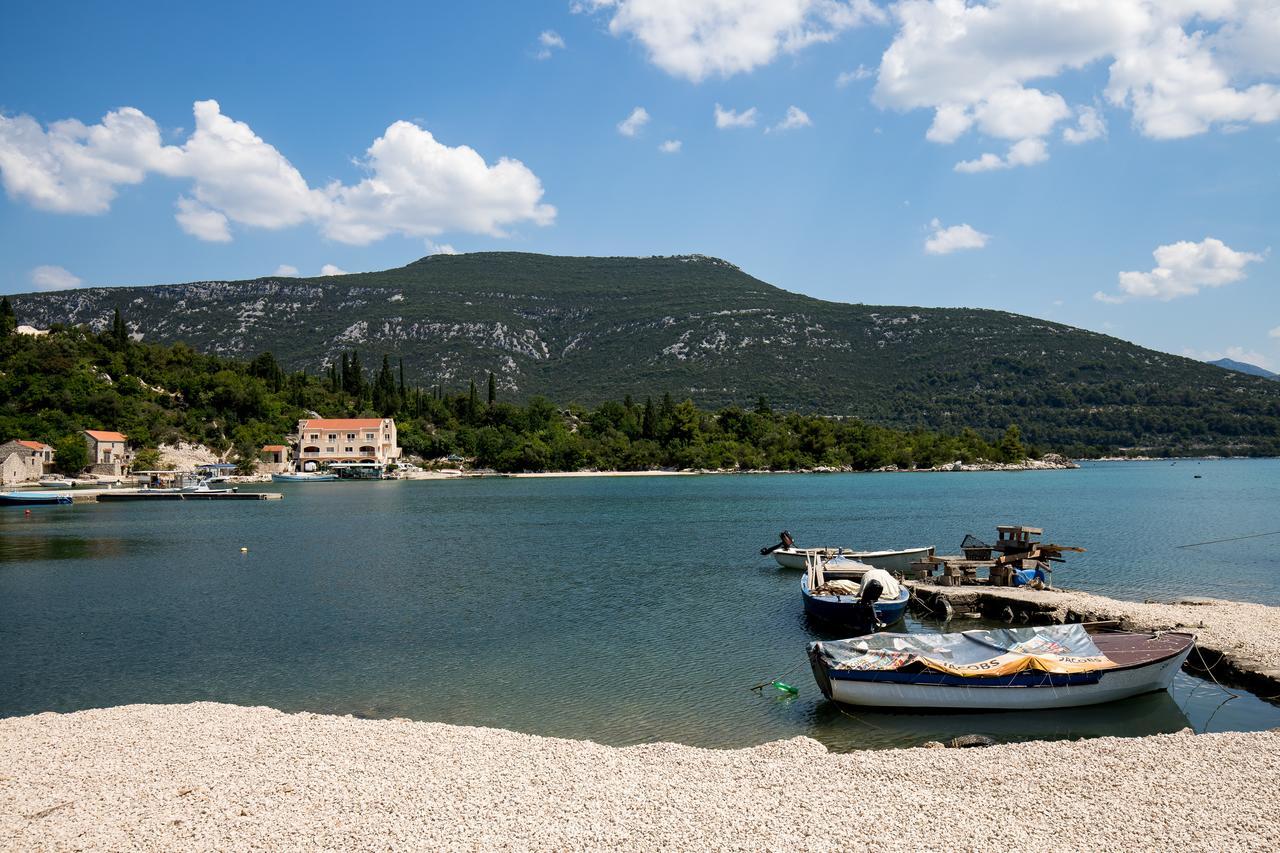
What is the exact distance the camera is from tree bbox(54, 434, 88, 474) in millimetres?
98625

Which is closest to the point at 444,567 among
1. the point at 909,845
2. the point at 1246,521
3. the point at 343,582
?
the point at 343,582

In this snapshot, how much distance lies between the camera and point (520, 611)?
2794 cm

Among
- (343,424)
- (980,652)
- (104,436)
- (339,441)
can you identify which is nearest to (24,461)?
(104,436)

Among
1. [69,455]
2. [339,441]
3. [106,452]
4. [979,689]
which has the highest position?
[339,441]

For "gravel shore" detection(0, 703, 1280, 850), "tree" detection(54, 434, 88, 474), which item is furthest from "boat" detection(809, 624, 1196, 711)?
"tree" detection(54, 434, 88, 474)

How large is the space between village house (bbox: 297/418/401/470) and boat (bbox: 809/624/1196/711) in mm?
125414

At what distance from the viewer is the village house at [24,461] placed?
3580 inches

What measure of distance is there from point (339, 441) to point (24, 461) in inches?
1797

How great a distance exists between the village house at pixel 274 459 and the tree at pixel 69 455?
28.7 metres

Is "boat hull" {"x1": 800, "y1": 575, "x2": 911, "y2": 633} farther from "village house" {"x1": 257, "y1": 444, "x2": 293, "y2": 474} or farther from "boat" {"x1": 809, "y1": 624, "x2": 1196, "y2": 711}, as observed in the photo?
"village house" {"x1": 257, "y1": 444, "x2": 293, "y2": 474}

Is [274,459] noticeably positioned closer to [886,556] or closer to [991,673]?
[886,556]

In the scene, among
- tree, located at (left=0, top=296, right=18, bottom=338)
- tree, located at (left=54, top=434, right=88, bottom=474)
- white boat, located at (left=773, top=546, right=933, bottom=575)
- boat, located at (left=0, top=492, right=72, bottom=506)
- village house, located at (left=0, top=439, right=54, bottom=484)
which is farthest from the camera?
tree, located at (left=0, top=296, right=18, bottom=338)

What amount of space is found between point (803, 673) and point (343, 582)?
2219cm

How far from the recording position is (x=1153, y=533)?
48.8 m
